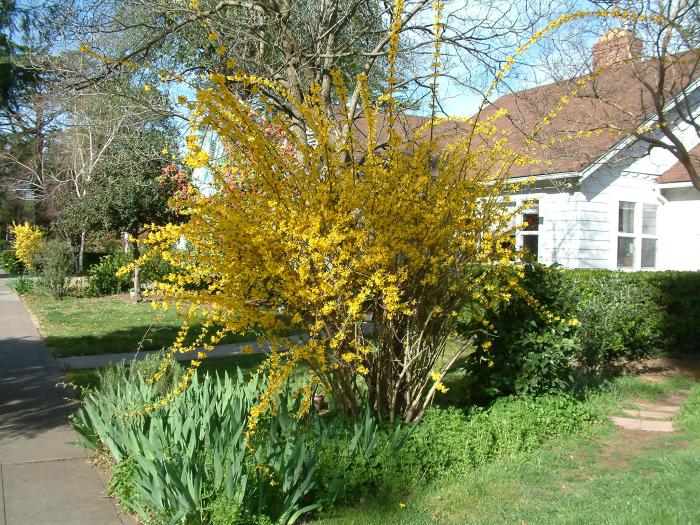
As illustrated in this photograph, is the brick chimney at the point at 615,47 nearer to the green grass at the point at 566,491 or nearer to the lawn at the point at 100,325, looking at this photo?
the green grass at the point at 566,491

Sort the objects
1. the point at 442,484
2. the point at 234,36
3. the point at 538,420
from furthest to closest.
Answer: the point at 234,36 < the point at 538,420 < the point at 442,484

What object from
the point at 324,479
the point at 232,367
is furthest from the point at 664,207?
the point at 324,479

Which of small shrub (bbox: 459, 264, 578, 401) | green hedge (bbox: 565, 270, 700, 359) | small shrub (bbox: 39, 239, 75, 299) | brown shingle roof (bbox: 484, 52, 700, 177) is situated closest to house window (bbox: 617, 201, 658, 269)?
brown shingle roof (bbox: 484, 52, 700, 177)

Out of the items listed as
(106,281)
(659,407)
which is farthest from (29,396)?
(106,281)

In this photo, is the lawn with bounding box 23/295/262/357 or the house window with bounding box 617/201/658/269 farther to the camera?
the house window with bounding box 617/201/658/269

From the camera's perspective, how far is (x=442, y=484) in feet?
14.1

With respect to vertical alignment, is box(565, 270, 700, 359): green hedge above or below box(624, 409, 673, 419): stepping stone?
above

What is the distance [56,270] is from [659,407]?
15347 millimetres

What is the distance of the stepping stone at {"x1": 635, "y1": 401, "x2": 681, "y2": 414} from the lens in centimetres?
625

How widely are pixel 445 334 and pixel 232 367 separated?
12.4ft

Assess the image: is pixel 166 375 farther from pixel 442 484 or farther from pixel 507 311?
pixel 507 311

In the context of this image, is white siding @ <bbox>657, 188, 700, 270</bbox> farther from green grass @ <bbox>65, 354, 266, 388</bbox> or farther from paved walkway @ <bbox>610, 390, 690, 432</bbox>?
green grass @ <bbox>65, 354, 266, 388</bbox>

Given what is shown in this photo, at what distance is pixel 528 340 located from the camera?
546 centimetres

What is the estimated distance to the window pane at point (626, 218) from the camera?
39.6 ft
